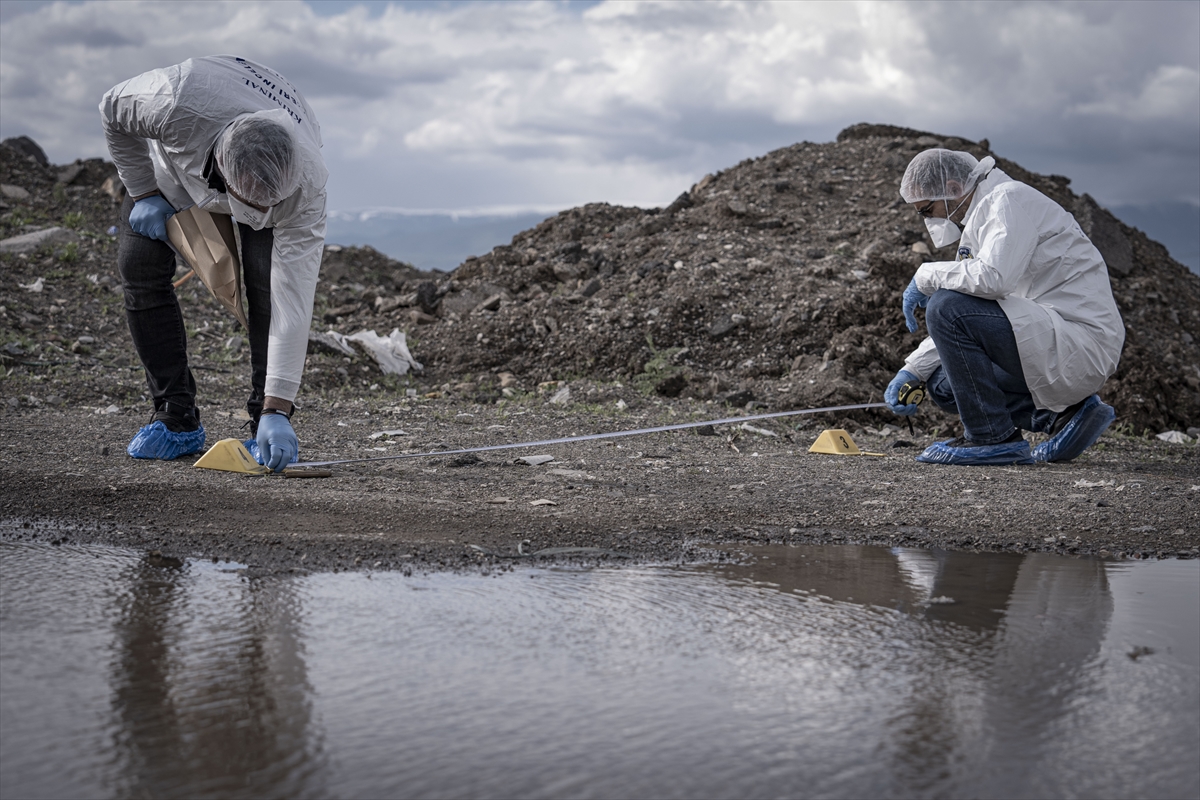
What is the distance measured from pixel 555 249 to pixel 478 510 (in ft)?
19.9

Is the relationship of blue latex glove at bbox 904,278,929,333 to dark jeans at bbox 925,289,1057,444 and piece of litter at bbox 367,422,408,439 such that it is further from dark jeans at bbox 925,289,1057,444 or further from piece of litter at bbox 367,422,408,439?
piece of litter at bbox 367,422,408,439

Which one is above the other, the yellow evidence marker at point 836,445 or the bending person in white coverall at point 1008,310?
the bending person in white coverall at point 1008,310

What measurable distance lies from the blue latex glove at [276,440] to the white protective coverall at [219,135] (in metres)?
0.09

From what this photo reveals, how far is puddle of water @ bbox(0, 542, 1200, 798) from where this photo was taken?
4.71ft

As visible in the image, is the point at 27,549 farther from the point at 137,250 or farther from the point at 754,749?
the point at 754,749

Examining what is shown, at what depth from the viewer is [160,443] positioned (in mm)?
3902

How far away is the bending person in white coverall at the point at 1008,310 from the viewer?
13.2 ft

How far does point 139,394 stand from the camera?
232 inches

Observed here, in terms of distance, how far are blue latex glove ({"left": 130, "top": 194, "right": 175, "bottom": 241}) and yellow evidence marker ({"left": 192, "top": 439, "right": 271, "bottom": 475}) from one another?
81 cm

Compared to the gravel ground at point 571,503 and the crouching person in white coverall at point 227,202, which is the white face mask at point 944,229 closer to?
the gravel ground at point 571,503

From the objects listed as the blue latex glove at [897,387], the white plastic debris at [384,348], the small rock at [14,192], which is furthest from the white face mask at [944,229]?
the small rock at [14,192]

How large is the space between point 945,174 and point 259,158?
8.84 feet

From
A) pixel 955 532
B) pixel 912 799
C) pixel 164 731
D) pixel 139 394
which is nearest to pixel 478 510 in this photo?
pixel 955 532

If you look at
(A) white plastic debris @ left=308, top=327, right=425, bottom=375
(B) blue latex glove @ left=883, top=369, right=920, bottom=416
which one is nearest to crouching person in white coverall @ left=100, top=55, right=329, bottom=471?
(B) blue latex glove @ left=883, top=369, right=920, bottom=416
